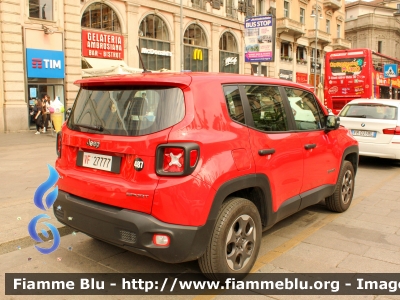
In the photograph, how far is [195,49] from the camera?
92.0ft

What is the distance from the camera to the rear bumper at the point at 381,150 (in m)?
8.93

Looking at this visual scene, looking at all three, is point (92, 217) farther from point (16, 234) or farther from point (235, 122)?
point (16, 234)

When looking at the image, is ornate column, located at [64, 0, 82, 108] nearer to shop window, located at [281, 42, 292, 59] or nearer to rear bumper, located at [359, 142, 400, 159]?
rear bumper, located at [359, 142, 400, 159]

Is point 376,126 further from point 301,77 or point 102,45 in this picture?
point 301,77

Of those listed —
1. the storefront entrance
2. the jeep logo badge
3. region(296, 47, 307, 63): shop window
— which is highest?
region(296, 47, 307, 63): shop window

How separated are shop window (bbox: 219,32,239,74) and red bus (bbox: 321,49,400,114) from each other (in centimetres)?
1048

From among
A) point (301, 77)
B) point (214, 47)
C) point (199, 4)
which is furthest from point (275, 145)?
point (301, 77)

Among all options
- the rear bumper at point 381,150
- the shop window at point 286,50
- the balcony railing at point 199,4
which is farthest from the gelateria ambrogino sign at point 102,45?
the shop window at point 286,50

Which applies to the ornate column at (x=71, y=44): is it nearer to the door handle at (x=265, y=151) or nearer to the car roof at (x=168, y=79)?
the car roof at (x=168, y=79)

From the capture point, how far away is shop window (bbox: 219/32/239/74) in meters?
30.7

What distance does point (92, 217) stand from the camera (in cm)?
319

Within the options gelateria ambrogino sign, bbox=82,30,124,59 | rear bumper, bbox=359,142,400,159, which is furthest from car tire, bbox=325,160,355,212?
gelateria ambrogino sign, bbox=82,30,124,59

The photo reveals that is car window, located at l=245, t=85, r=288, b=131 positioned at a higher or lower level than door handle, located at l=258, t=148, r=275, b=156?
higher

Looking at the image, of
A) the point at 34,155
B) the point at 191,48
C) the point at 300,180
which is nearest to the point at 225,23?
the point at 191,48
